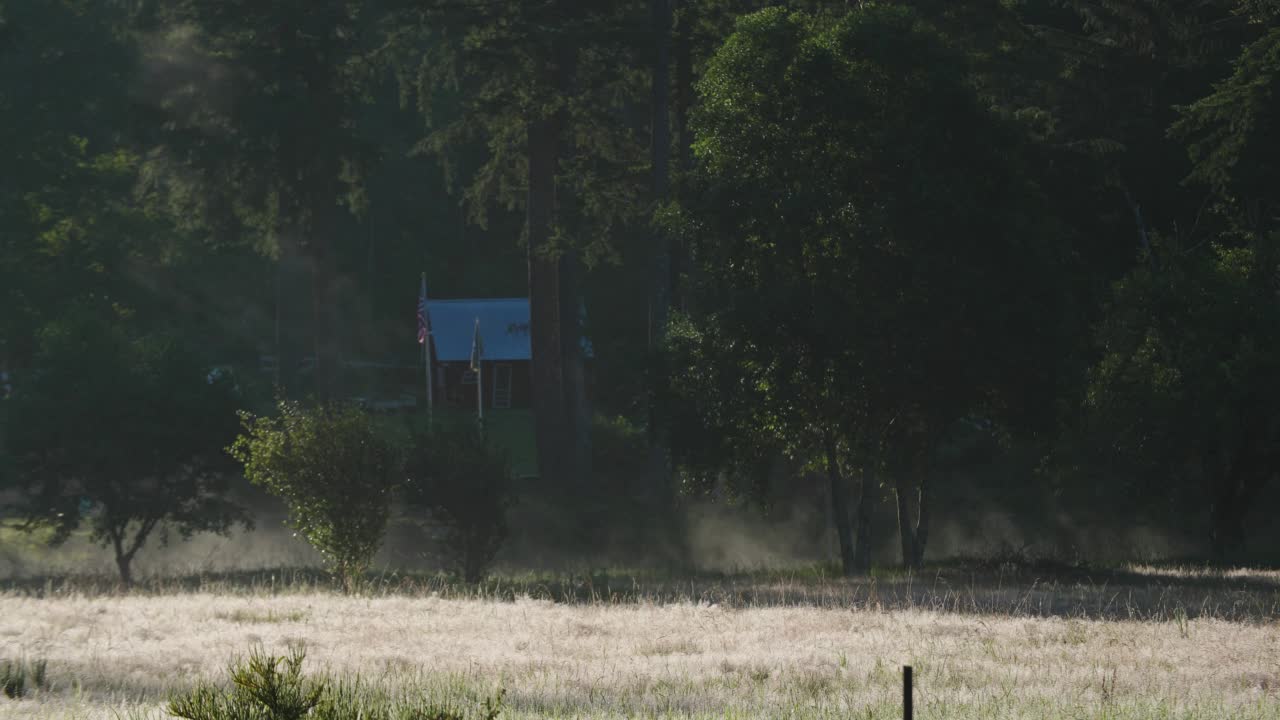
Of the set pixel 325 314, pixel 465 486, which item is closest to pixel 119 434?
pixel 465 486

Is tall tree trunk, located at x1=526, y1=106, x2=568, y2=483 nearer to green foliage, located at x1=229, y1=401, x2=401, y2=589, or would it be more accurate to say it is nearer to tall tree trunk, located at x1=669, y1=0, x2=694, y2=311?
tall tree trunk, located at x1=669, y1=0, x2=694, y2=311

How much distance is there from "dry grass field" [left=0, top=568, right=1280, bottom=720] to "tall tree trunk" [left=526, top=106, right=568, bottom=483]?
18725 mm

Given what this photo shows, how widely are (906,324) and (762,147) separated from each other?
4.04 meters

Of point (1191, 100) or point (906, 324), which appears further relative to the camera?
Result: point (1191, 100)

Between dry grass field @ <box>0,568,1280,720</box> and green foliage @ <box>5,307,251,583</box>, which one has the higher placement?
green foliage @ <box>5,307,251,583</box>

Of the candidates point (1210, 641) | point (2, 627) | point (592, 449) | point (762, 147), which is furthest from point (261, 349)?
point (1210, 641)

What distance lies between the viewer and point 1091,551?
39188 millimetres

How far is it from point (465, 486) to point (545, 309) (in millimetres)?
12674

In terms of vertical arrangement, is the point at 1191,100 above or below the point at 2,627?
above

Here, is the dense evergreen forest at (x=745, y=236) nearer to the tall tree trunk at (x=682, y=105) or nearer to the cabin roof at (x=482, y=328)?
the tall tree trunk at (x=682, y=105)

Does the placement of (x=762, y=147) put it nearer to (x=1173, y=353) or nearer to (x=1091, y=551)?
(x=1173, y=353)

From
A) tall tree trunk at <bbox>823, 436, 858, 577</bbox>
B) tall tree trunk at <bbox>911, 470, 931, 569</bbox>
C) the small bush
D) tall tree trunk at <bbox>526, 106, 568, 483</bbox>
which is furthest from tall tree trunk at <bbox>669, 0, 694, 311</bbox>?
the small bush

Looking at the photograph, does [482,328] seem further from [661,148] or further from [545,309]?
[661,148]

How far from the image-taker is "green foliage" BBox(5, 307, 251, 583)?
3378 centimetres
